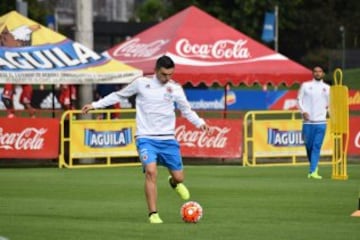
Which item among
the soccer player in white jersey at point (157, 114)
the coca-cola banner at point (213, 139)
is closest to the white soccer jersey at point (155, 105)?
the soccer player in white jersey at point (157, 114)

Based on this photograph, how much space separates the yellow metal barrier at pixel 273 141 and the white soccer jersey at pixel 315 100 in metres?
4.56

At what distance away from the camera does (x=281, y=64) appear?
3191 cm

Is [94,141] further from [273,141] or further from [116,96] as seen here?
[116,96]

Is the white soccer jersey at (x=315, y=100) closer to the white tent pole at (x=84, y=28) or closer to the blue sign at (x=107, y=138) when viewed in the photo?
the blue sign at (x=107, y=138)

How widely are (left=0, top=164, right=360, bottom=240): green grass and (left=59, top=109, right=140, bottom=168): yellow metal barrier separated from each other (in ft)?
4.30

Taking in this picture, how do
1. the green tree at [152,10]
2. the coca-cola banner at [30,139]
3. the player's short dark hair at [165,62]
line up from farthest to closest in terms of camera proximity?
1. the green tree at [152,10]
2. the coca-cola banner at [30,139]
3. the player's short dark hair at [165,62]

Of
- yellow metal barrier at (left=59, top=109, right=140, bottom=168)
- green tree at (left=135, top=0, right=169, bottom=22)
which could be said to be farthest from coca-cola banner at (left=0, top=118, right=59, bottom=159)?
green tree at (left=135, top=0, right=169, bottom=22)

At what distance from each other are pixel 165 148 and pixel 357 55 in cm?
6104

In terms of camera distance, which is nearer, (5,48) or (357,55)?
(5,48)

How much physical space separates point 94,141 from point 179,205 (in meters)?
10.3

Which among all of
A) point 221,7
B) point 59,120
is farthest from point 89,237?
point 221,7

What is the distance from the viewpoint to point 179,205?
17.6 metres

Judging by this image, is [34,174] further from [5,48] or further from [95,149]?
[5,48]

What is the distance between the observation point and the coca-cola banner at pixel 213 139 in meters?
28.3
